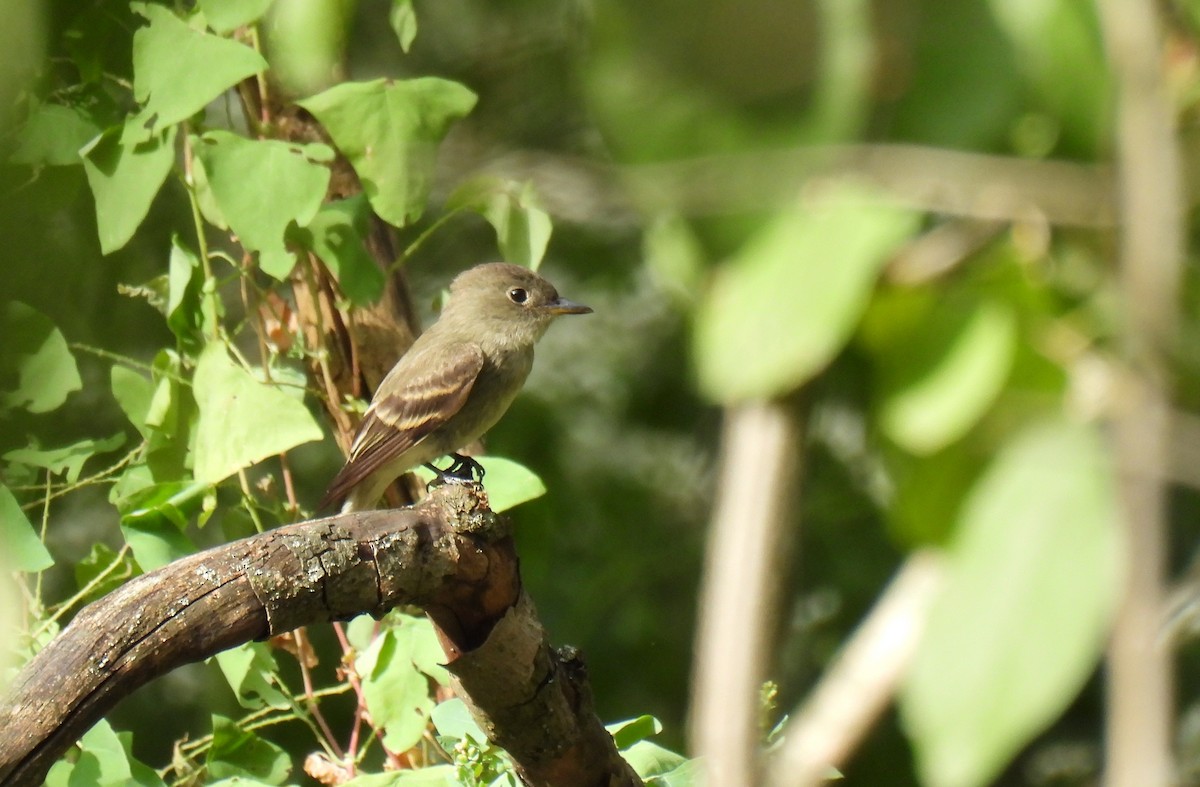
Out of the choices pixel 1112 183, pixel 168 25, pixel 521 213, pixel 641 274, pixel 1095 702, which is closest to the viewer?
pixel 1112 183

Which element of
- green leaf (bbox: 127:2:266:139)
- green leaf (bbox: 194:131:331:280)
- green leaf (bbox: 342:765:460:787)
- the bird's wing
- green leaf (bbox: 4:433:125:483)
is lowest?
green leaf (bbox: 342:765:460:787)

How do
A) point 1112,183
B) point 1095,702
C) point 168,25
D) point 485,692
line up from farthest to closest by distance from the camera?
point 1095,702 < point 168,25 < point 485,692 < point 1112,183

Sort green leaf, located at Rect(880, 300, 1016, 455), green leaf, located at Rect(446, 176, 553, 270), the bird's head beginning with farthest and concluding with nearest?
the bird's head < green leaf, located at Rect(446, 176, 553, 270) < green leaf, located at Rect(880, 300, 1016, 455)

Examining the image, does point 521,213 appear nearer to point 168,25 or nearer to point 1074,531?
point 168,25

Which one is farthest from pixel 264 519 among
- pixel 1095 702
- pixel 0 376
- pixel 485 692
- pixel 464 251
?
pixel 1095 702

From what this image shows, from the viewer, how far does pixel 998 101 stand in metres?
0.62

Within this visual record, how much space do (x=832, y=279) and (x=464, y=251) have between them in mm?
5709

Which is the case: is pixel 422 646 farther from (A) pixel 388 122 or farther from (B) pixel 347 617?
(A) pixel 388 122

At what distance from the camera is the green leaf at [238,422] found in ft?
9.83

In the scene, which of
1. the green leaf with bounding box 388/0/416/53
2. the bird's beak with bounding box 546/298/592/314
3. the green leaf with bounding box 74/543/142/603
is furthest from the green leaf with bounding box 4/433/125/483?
the bird's beak with bounding box 546/298/592/314

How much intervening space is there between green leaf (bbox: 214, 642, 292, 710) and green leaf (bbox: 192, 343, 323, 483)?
419 millimetres

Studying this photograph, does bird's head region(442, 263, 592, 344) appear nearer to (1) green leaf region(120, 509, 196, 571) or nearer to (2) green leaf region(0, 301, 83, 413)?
(2) green leaf region(0, 301, 83, 413)

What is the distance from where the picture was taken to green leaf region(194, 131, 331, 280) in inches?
119

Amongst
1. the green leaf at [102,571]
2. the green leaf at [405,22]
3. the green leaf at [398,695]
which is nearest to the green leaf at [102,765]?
the green leaf at [102,571]
